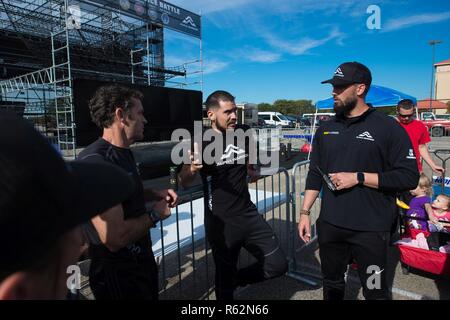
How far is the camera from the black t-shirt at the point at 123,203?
173cm

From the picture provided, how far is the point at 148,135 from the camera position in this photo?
38.4ft

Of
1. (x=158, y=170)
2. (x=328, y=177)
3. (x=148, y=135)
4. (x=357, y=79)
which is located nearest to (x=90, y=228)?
(x=328, y=177)

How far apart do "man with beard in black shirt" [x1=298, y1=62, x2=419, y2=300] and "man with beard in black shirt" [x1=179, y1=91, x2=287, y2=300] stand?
548 millimetres

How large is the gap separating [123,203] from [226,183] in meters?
1.09

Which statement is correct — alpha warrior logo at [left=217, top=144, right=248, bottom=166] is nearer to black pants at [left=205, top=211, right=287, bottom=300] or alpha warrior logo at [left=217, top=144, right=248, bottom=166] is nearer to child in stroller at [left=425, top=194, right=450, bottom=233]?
black pants at [left=205, top=211, right=287, bottom=300]

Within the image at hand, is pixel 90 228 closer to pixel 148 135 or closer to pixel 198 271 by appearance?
pixel 198 271

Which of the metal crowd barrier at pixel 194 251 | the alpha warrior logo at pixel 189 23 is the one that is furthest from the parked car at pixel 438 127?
the metal crowd barrier at pixel 194 251

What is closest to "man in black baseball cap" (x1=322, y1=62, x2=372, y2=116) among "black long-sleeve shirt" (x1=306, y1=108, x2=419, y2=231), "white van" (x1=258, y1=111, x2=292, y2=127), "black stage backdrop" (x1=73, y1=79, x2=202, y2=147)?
"black long-sleeve shirt" (x1=306, y1=108, x2=419, y2=231)

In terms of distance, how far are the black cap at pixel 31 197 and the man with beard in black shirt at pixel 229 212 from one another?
1.91 metres

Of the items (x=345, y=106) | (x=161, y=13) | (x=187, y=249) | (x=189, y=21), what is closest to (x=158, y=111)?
(x=161, y=13)

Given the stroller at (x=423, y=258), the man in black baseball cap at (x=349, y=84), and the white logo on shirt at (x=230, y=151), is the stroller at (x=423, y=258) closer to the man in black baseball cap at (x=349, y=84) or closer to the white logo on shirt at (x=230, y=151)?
the man in black baseball cap at (x=349, y=84)

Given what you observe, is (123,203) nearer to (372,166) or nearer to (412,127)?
(372,166)

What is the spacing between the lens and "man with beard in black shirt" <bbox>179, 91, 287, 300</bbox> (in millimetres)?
2672

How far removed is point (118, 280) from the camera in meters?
1.82
